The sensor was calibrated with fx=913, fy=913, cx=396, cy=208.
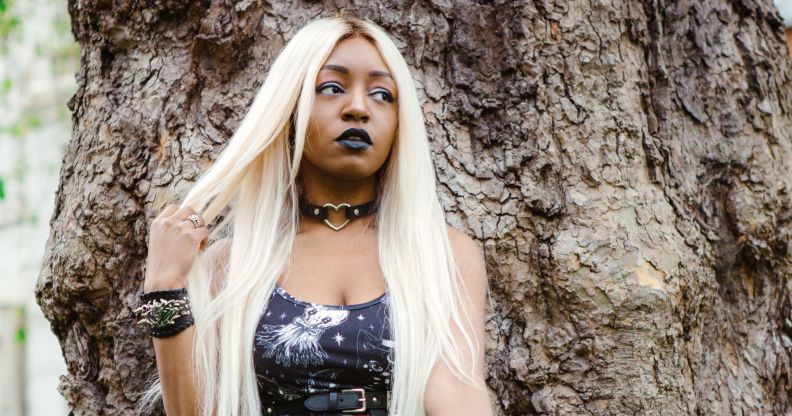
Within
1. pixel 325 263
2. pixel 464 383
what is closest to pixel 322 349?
pixel 325 263

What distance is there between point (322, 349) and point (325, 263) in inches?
11.8

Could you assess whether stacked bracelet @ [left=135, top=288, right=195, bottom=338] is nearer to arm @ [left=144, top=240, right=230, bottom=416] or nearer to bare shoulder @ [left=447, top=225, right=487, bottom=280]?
arm @ [left=144, top=240, right=230, bottom=416]

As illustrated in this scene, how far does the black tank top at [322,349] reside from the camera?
8.45ft

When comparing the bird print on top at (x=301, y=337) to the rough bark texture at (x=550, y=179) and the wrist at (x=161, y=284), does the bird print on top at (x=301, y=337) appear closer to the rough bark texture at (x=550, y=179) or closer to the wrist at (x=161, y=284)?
the wrist at (x=161, y=284)

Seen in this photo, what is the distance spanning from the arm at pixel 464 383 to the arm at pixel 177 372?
68 cm

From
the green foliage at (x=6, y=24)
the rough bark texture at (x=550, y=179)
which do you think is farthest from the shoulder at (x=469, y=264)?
the green foliage at (x=6, y=24)

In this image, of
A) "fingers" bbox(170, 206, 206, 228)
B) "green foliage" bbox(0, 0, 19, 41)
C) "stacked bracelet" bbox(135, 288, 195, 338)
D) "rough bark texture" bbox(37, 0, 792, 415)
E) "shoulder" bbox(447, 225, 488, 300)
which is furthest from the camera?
"green foliage" bbox(0, 0, 19, 41)

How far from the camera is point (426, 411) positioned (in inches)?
102

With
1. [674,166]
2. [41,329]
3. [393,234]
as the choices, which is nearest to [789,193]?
[674,166]

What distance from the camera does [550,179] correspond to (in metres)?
3.03

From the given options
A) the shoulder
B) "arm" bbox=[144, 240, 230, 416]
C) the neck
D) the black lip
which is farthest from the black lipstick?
"arm" bbox=[144, 240, 230, 416]

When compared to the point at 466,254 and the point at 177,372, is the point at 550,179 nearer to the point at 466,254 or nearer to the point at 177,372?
the point at 466,254

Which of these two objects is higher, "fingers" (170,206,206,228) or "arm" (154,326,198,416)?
"fingers" (170,206,206,228)

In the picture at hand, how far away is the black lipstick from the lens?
8.74 ft
